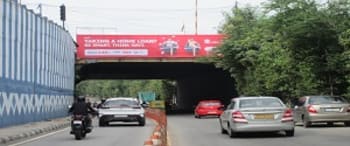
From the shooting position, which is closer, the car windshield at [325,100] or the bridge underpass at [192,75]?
the car windshield at [325,100]

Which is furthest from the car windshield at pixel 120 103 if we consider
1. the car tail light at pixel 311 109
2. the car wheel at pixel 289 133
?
the car wheel at pixel 289 133

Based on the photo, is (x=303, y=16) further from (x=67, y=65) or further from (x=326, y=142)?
(x=67, y=65)

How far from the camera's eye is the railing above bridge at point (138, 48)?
5738cm

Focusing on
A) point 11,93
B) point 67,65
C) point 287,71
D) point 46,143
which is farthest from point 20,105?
point 67,65

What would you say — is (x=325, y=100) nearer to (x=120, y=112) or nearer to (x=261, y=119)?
(x=261, y=119)

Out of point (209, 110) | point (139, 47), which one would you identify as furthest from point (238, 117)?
point (139, 47)

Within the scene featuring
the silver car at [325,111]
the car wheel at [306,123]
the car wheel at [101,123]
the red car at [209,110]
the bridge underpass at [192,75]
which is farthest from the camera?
the bridge underpass at [192,75]

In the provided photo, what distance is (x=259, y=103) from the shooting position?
73.8ft

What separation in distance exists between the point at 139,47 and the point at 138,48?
112 millimetres

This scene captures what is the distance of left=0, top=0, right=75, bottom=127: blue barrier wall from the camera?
31031 mm

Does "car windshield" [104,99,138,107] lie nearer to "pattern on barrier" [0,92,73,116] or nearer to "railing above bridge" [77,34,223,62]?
"pattern on barrier" [0,92,73,116]

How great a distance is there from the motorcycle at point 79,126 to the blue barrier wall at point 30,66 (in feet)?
24.9

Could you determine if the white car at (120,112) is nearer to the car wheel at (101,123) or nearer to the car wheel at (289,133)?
the car wheel at (101,123)

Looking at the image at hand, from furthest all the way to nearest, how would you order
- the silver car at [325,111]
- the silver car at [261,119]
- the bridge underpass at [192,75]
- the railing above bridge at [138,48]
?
the bridge underpass at [192,75], the railing above bridge at [138,48], the silver car at [325,111], the silver car at [261,119]
